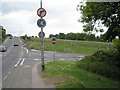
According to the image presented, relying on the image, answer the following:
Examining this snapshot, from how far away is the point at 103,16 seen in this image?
40.3 feet

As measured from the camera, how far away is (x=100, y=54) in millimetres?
14750

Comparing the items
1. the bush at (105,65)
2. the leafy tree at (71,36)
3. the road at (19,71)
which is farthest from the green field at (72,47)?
the leafy tree at (71,36)

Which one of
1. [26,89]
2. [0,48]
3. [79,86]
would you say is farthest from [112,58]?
[0,48]

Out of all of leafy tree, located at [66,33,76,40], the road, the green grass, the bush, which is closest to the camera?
the green grass

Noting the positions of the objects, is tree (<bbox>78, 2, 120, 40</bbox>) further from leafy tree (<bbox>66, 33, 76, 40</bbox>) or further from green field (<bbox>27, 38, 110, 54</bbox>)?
leafy tree (<bbox>66, 33, 76, 40</bbox>)

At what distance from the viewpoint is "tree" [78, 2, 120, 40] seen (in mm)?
11555

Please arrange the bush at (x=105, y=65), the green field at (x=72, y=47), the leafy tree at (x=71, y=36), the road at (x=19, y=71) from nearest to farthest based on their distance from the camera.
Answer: the road at (x=19, y=71), the bush at (x=105, y=65), the green field at (x=72, y=47), the leafy tree at (x=71, y=36)

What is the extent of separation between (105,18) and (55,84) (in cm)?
667

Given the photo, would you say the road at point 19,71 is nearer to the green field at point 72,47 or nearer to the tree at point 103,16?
the tree at point 103,16

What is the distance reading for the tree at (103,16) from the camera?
1155 cm

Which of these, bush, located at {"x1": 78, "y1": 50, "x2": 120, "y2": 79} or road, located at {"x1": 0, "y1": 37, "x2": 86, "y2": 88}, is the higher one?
bush, located at {"x1": 78, "y1": 50, "x2": 120, "y2": 79}

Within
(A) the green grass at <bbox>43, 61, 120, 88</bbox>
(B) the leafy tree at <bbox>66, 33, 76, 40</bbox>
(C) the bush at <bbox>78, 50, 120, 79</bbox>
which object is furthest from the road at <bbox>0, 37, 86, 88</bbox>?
(B) the leafy tree at <bbox>66, 33, 76, 40</bbox>

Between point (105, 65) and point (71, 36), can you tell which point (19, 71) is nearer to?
point (105, 65)

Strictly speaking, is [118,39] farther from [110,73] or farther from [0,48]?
[0,48]
